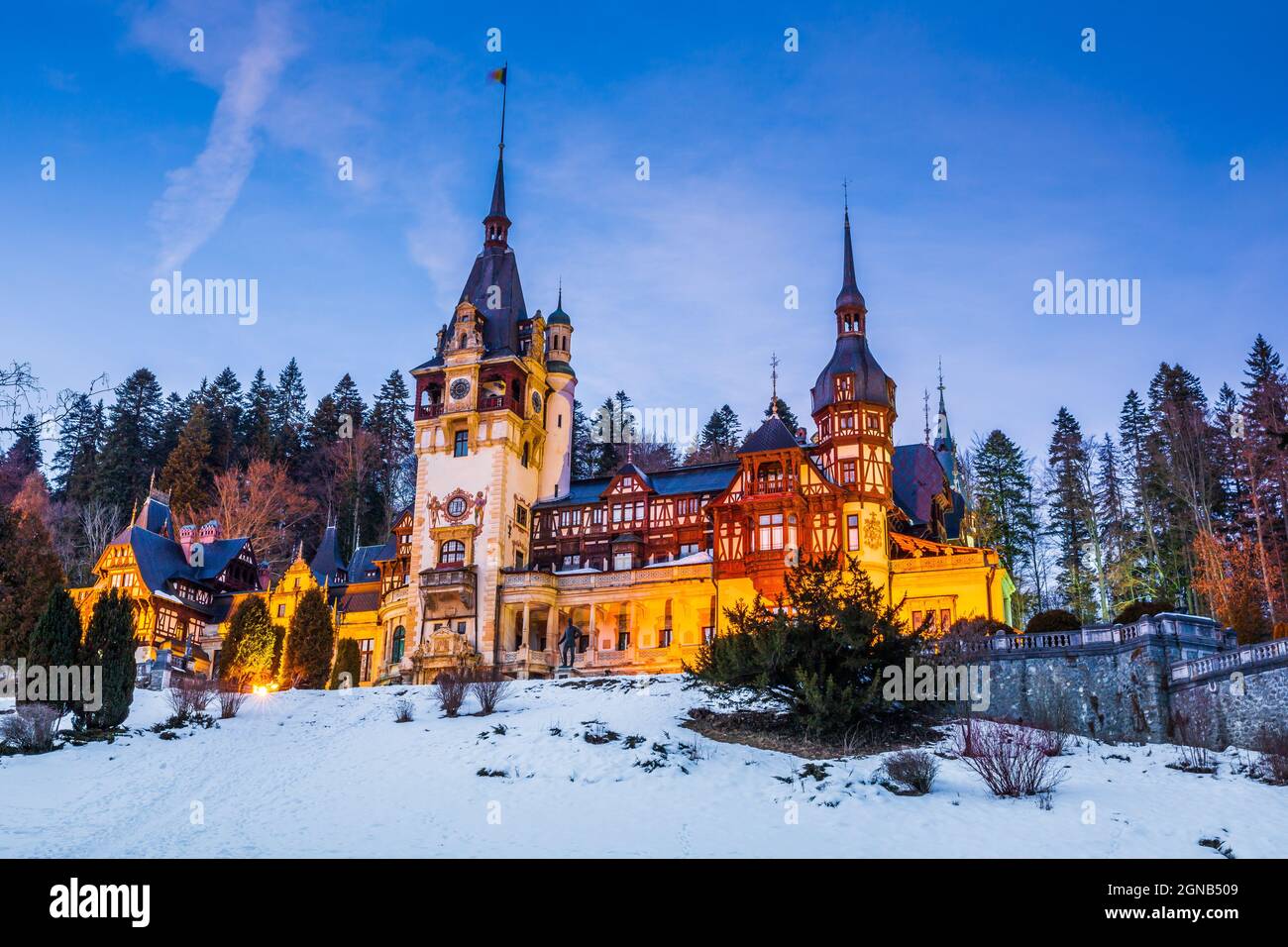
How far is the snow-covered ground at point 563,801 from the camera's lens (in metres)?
18.6

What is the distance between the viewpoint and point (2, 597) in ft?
115

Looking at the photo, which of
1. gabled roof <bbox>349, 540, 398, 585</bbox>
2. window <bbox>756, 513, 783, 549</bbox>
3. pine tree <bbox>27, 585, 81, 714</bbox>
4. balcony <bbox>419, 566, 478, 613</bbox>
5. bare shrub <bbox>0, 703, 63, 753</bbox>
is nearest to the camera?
bare shrub <bbox>0, 703, 63, 753</bbox>

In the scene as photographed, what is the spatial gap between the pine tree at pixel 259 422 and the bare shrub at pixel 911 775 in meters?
68.3

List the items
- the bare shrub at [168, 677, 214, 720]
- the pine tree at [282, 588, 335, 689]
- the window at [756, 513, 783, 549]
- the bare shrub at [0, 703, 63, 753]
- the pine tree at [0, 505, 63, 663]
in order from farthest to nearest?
1. the window at [756, 513, 783, 549]
2. the pine tree at [282, 588, 335, 689]
3. the pine tree at [0, 505, 63, 663]
4. the bare shrub at [168, 677, 214, 720]
5. the bare shrub at [0, 703, 63, 753]

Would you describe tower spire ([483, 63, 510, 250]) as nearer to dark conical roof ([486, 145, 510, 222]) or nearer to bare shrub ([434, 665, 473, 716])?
dark conical roof ([486, 145, 510, 222])

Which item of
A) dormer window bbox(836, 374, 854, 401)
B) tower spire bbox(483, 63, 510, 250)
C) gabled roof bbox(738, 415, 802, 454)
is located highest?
tower spire bbox(483, 63, 510, 250)

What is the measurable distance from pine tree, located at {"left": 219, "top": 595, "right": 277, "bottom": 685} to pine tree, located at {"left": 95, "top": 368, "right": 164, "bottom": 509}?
36.9m

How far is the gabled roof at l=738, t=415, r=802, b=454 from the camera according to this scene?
161 feet

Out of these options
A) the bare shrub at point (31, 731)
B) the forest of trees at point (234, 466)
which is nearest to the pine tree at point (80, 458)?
the forest of trees at point (234, 466)

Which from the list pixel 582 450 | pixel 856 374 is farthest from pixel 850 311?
pixel 582 450

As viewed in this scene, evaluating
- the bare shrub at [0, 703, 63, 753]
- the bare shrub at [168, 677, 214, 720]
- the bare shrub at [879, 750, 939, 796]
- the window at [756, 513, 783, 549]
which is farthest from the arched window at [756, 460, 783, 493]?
the bare shrub at [0, 703, 63, 753]

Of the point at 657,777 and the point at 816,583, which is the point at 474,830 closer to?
the point at 657,777
